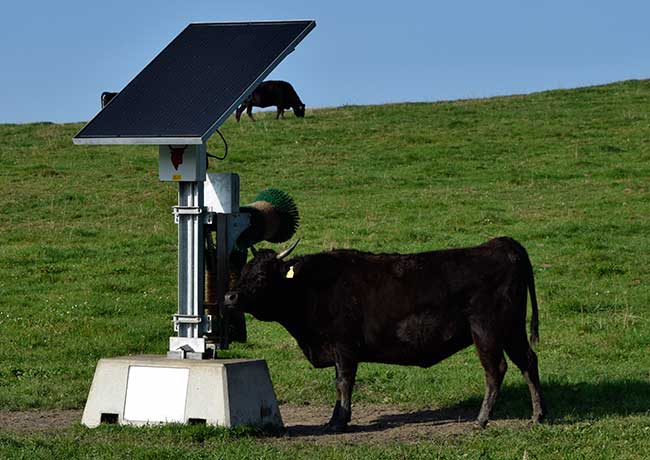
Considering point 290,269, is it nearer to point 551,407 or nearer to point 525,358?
point 525,358

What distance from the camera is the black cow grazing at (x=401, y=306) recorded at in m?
10.6

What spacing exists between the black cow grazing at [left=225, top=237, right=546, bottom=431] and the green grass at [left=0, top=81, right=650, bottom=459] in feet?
3.20

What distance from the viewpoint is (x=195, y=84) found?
1095cm

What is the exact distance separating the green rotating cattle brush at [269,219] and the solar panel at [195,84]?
1.22 m

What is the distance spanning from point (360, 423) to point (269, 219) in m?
2.19

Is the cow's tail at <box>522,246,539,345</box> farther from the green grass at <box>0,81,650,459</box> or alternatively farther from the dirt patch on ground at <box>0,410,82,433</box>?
the dirt patch on ground at <box>0,410,82,433</box>

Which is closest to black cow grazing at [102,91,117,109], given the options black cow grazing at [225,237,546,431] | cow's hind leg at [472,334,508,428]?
black cow grazing at [225,237,546,431]

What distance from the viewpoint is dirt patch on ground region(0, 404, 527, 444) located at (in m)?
10.0

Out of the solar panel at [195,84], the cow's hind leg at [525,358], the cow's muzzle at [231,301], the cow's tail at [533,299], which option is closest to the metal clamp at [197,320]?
the cow's muzzle at [231,301]

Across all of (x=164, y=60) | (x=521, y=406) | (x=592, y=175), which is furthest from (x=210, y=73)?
(x=592, y=175)

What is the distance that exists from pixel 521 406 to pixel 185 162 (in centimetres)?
413

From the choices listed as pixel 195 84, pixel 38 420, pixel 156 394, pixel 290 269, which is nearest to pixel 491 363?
pixel 290 269

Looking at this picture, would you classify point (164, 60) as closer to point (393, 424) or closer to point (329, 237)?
point (393, 424)

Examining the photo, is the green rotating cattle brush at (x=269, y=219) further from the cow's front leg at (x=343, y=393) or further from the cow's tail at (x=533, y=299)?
the cow's tail at (x=533, y=299)
